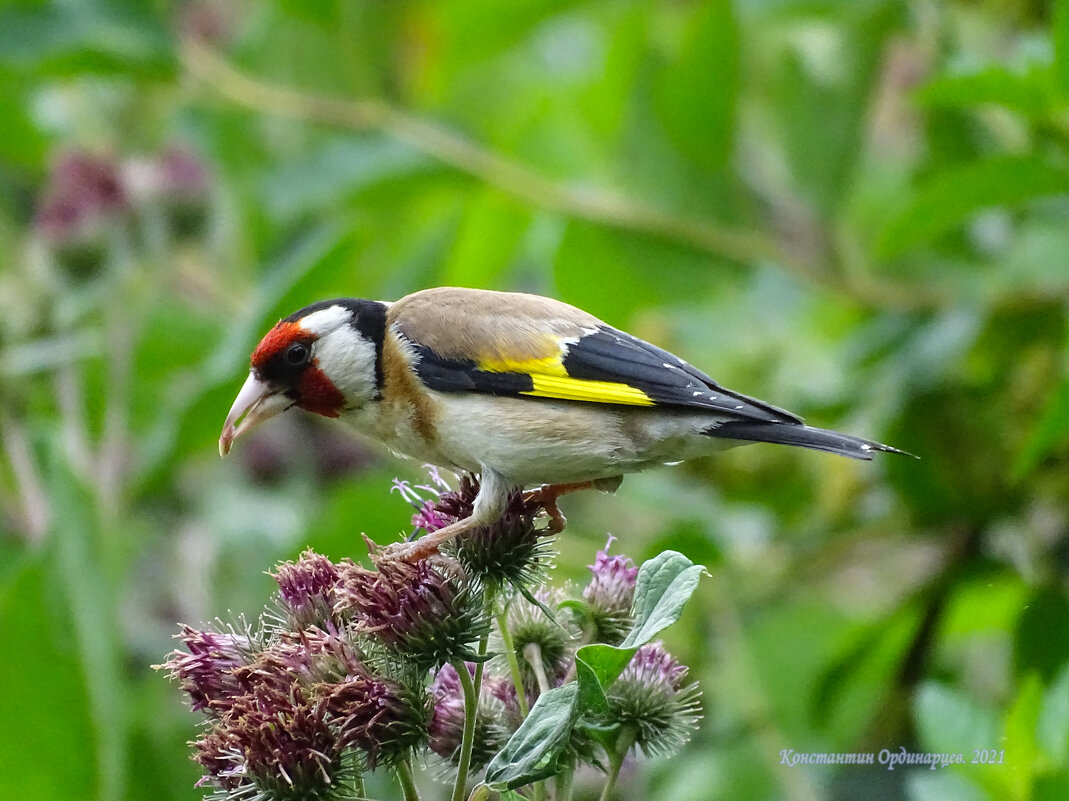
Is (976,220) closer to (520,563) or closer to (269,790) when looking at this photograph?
(520,563)

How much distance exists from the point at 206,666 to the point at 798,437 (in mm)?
957

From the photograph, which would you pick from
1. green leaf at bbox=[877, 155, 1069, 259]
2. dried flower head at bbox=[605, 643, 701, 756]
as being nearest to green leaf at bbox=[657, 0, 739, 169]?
green leaf at bbox=[877, 155, 1069, 259]

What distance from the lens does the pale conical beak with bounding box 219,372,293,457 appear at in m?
2.08

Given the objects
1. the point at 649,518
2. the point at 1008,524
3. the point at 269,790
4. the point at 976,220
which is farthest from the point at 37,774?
the point at 976,220

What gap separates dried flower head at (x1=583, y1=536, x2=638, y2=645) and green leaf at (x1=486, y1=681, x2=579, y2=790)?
31 centimetres

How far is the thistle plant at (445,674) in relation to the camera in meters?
1.64

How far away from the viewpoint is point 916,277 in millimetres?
3650

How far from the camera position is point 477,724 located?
1.88 metres

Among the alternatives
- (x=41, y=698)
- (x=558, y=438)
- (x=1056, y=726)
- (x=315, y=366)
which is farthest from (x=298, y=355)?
(x=1056, y=726)

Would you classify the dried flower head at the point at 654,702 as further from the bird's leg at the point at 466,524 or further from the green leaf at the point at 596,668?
the bird's leg at the point at 466,524

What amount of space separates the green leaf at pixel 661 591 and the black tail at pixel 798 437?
0.34m

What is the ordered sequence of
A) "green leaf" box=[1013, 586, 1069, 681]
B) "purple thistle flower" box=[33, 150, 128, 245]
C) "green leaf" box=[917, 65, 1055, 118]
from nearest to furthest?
1. "green leaf" box=[917, 65, 1055, 118]
2. "green leaf" box=[1013, 586, 1069, 681]
3. "purple thistle flower" box=[33, 150, 128, 245]

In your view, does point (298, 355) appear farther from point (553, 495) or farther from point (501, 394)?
point (553, 495)

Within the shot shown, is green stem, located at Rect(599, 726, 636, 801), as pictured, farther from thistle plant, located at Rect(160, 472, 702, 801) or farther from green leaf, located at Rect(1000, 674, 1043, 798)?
green leaf, located at Rect(1000, 674, 1043, 798)
